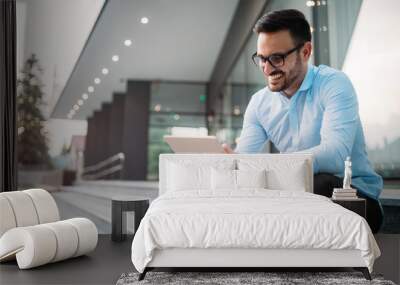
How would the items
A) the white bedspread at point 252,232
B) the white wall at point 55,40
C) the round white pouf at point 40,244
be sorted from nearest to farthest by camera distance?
the white bedspread at point 252,232 → the round white pouf at point 40,244 → the white wall at point 55,40

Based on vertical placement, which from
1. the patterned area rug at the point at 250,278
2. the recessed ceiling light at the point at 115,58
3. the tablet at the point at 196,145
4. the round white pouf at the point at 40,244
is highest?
the recessed ceiling light at the point at 115,58

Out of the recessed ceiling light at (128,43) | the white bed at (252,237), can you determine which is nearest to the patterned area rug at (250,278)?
the white bed at (252,237)

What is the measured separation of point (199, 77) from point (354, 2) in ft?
6.84

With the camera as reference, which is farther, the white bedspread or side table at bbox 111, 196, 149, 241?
side table at bbox 111, 196, 149, 241

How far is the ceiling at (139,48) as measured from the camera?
563 centimetres

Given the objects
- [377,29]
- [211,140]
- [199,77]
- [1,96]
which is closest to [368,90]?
[377,29]

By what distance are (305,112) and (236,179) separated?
1.16 m

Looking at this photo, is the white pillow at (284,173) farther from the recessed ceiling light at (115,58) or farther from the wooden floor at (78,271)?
the recessed ceiling light at (115,58)

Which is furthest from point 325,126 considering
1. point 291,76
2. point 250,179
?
point 250,179

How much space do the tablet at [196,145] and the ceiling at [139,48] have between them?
109cm

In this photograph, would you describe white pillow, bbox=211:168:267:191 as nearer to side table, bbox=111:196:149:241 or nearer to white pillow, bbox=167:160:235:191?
white pillow, bbox=167:160:235:191

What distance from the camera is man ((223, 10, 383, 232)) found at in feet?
14.6

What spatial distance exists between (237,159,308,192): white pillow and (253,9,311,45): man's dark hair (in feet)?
4.40

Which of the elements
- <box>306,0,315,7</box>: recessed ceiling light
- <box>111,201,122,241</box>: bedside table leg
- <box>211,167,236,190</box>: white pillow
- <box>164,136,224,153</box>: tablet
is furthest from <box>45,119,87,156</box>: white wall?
<box>306,0,315,7</box>: recessed ceiling light
